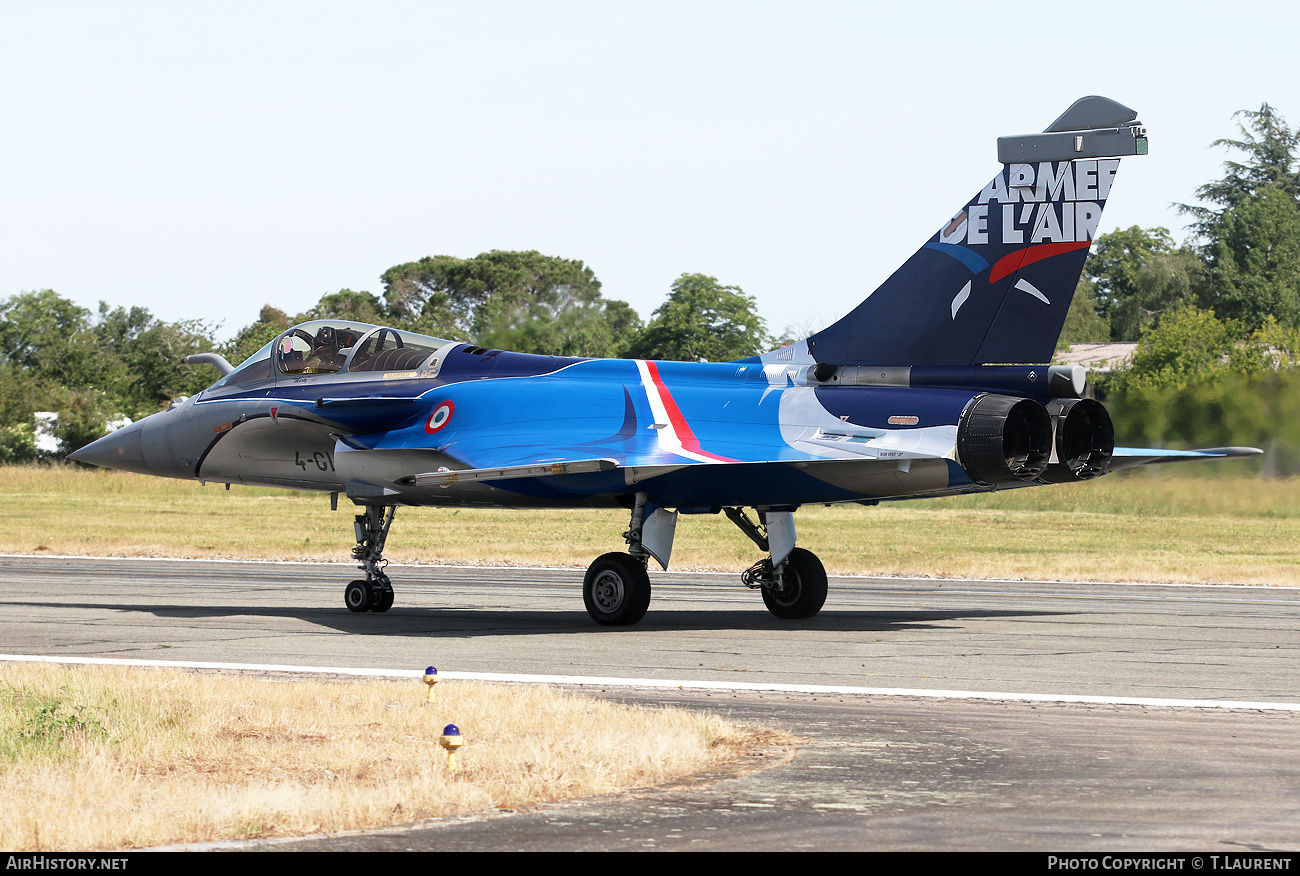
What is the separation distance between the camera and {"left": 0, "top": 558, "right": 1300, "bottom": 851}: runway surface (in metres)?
7.05

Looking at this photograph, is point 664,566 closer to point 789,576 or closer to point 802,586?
point 789,576

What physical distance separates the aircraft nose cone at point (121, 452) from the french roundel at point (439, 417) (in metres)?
4.91

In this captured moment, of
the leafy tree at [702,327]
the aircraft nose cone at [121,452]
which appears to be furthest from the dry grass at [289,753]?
the leafy tree at [702,327]

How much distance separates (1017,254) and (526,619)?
24.7 feet

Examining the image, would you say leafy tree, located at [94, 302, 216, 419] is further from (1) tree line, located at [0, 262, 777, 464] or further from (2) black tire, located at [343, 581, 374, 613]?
(2) black tire, located at [343, 581, 374, 613]

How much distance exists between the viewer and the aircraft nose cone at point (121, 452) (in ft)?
66.0

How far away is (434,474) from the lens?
16.7 metres

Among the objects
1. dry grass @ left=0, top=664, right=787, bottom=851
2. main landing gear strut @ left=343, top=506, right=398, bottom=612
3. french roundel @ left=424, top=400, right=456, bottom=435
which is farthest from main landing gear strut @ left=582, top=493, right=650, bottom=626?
dry grass @ left=0, top=664, right=787, bottom=851

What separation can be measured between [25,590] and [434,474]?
9.43m

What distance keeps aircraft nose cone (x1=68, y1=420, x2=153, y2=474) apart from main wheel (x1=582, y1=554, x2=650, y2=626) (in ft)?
23.8

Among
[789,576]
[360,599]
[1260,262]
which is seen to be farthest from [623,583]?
[1260,262]

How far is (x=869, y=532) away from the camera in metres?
36.5

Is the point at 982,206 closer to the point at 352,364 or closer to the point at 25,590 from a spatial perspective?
the point at 352,364
